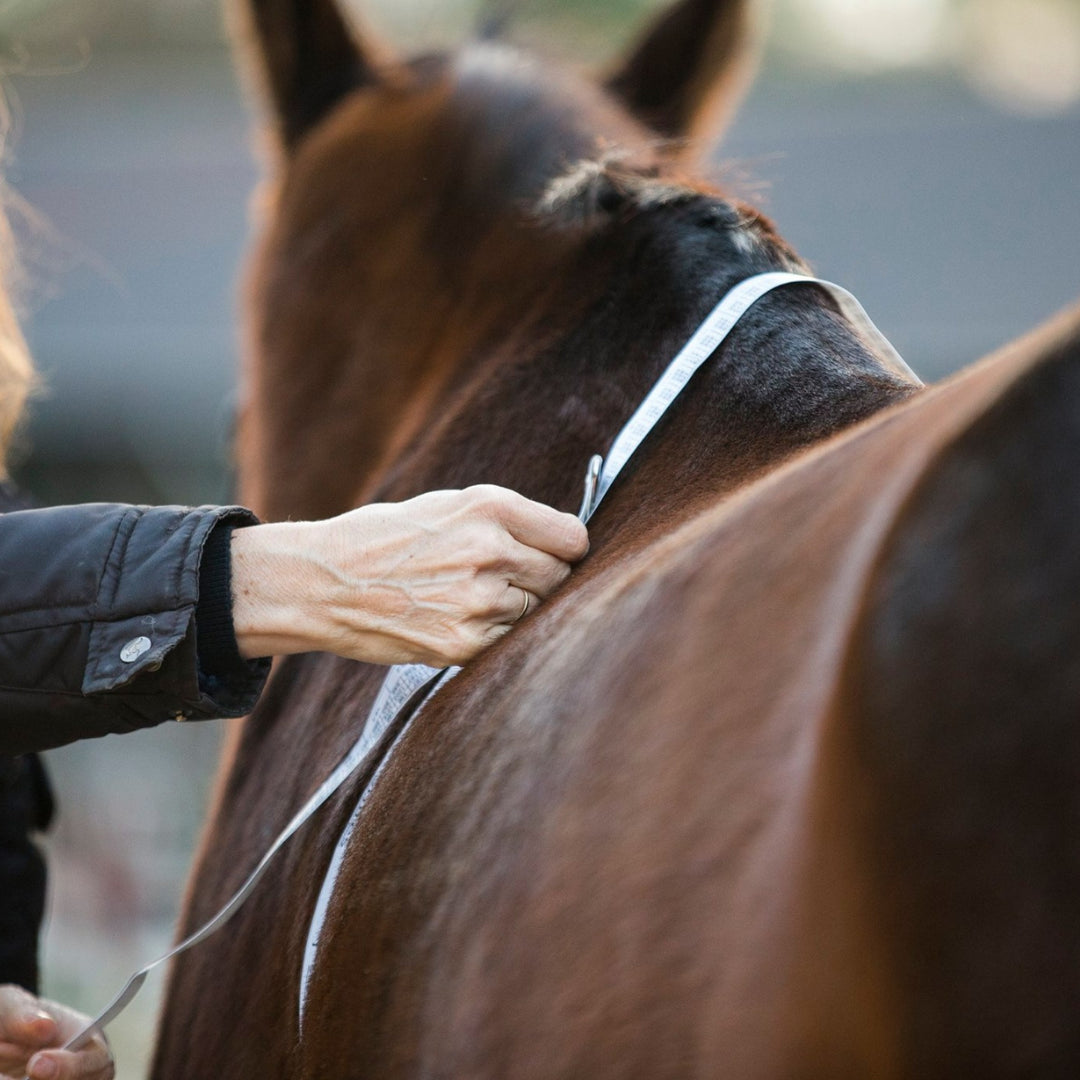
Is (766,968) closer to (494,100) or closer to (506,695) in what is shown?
(506,695)

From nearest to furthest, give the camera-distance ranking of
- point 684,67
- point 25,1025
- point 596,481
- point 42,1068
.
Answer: point 596,481, point 42,1068, point 25,1025, point 684,67

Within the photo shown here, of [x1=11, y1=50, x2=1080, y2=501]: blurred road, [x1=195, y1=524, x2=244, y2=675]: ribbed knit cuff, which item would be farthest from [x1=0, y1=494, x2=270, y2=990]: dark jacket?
[x1=11, y1=50, x2=1080, y2=501]: blurred road

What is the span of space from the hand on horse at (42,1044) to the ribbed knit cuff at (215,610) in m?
Result: 0.57

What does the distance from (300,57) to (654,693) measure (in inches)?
62.3

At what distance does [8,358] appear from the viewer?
6.82 ft

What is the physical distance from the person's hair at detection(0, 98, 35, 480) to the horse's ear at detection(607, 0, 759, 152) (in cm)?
101

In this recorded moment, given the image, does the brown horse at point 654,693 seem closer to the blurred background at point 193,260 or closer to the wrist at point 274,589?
the wrist at point 274,589

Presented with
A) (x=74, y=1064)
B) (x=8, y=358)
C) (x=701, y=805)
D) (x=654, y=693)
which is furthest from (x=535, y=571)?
(x=8, y=358)

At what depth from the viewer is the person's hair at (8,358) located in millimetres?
2080

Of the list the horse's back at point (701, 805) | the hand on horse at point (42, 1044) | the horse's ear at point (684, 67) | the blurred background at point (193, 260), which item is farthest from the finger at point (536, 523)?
the blurred background at point (193, 260)

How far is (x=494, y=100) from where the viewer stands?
186 cm

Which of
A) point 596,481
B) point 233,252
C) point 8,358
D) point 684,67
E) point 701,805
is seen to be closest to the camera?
point 701,805

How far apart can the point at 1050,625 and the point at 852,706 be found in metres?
0.11

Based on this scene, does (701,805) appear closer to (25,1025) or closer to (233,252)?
(25,1025)
